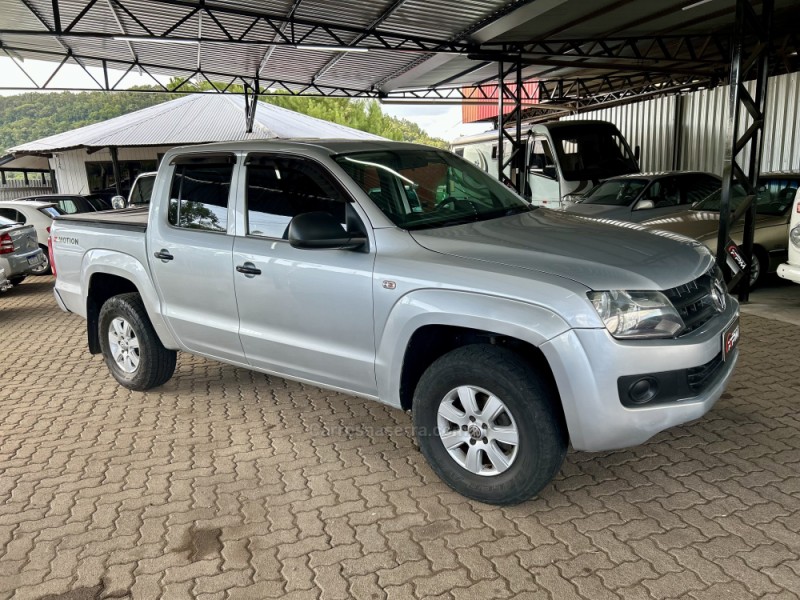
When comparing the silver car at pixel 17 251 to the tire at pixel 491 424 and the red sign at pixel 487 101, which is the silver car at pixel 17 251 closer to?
the tire at pixel 491 424

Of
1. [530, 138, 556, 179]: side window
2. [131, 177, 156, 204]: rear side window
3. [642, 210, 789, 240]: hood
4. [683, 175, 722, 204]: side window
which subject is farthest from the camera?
[530, 138, 556, 179]: side window

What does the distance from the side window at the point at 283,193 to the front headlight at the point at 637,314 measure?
61.3 inches

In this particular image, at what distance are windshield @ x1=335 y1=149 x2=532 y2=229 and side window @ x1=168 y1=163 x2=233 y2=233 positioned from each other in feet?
3.02

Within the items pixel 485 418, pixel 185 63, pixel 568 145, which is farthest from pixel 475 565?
pixel 185 63

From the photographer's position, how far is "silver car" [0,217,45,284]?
932 centimetres

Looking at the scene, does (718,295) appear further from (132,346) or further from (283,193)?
(132,346)

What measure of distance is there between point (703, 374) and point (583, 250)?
84 cm

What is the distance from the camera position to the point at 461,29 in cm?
1111

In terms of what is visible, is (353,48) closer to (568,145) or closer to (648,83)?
(568,145)

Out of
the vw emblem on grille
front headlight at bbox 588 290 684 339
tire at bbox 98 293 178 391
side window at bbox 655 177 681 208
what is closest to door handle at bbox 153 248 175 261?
tire at bbox 98 293 178 391

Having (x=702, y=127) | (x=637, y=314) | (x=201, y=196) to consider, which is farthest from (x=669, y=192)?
(x=201, y=196)

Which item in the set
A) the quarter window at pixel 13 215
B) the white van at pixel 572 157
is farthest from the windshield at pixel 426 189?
the quarter window at pixel 13 215

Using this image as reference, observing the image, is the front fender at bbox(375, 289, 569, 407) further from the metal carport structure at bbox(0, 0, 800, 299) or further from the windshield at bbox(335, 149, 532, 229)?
the metal carport structure at bbox(0, 0, 800, 299)

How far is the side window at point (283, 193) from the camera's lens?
3652mm
